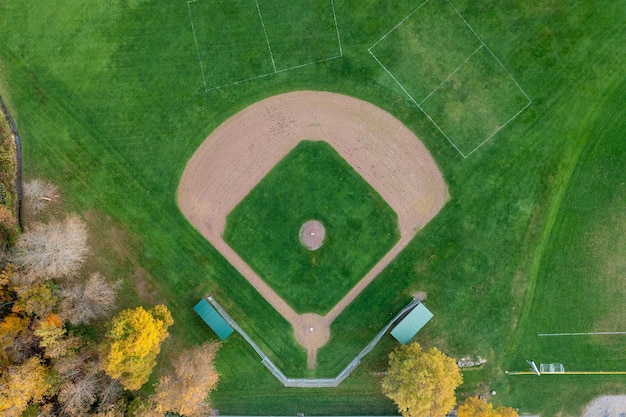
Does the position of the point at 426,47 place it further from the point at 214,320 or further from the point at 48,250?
the point at 48,250

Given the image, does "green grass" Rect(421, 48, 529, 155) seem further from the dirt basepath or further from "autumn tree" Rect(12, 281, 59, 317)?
"autumn tree" Rect(12, 281, 59, 317)

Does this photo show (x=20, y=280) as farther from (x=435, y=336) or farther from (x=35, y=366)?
(x=435, y=336)

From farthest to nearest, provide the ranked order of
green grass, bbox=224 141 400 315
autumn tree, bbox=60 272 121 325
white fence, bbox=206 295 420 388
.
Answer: green grass, bbox=224 141 400 315 < white fence, bbox=206 295 420 388 < autumn tree, bbox=60 272 121 325

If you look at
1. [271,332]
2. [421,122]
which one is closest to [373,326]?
[271,332]

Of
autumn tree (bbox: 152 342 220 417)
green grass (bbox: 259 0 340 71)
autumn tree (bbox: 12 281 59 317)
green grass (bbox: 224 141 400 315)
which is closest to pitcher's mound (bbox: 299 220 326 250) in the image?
green grass (bbox: 224 141 400 315)

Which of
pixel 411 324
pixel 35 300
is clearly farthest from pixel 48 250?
pixel 411 324
